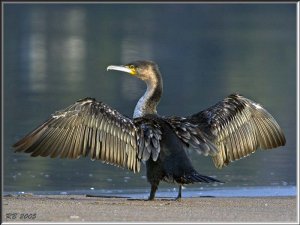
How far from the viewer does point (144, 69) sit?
566 inches

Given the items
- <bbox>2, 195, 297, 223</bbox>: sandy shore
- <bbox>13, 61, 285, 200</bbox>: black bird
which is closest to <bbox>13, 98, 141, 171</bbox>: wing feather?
<bbox>13, 61, 285, 200</bbox>: black bird

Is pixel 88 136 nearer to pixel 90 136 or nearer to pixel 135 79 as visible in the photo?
pixel 90 136

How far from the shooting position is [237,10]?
2566 inches

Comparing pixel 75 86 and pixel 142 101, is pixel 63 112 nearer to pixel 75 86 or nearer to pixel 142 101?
pixel 142 101

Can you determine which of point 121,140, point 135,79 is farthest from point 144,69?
point 135,79

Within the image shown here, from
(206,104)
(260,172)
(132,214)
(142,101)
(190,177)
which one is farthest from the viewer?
(206,104)

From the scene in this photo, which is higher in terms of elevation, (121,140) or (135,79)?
(121,140)

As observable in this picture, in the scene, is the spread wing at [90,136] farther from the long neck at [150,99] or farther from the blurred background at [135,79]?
the blurred background at [135,79]

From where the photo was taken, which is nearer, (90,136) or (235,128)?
(90,136)

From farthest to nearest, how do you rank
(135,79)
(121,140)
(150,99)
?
(135,79) < (150,99) < (121,140)

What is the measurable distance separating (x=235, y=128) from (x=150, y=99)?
3.68 feet

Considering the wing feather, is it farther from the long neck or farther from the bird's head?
the bird's head

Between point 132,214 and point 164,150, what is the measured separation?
1.50m

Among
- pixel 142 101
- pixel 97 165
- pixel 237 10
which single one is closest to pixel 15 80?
pixel 97 165
